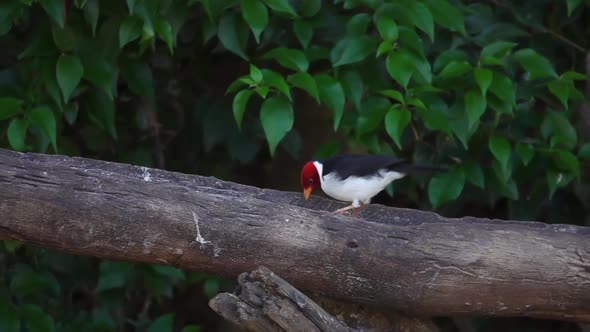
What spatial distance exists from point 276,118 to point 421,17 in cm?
68

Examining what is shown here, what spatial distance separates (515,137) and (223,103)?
1246mm

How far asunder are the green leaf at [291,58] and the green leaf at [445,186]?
28.1 inches

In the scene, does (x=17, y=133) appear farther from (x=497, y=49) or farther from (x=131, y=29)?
(x=497, y=49)

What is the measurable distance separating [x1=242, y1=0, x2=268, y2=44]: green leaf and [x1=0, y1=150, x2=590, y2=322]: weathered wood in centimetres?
99

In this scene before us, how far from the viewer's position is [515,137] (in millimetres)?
4027

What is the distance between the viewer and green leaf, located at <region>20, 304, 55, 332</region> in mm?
3771

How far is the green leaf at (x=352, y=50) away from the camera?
371 centimetres

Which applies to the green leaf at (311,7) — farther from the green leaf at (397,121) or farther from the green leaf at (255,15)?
the green leaf at (397,121)

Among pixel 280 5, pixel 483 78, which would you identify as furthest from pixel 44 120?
pixel 483 78

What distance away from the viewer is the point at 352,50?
3727 millimetres

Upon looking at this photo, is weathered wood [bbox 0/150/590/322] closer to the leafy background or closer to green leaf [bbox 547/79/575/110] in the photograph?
the leafy background

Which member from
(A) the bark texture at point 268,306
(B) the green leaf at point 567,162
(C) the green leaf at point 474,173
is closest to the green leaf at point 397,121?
(C) the green leaf at point 474,173

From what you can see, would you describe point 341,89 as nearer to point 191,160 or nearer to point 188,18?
point 188,18

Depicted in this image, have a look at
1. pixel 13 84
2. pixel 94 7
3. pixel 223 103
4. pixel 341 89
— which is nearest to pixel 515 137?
pixel 341 89
